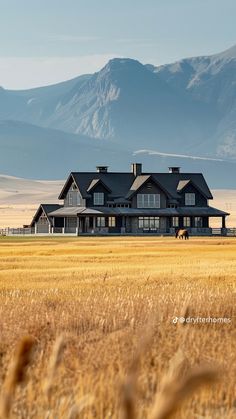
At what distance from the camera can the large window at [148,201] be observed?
372ft

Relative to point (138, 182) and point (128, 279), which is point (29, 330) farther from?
point (138, 182)

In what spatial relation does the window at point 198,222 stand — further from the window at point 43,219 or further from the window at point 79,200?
the window at point 43,219

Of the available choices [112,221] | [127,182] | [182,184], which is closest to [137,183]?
[127,182]

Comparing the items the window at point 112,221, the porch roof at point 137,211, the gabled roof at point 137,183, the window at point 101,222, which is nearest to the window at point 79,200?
the porch roof at point 137,211

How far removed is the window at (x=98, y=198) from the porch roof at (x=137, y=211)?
7.12 feet

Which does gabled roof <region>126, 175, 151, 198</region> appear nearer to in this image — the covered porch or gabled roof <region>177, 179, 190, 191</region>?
the covered porch

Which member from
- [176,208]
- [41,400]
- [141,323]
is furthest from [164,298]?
[176,208]

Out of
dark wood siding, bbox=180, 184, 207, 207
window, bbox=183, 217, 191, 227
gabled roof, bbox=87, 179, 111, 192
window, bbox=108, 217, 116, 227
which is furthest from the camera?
dark wood siding, bbox=180, 184, 207, 207

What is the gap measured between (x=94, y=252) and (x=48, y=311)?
47872 mm

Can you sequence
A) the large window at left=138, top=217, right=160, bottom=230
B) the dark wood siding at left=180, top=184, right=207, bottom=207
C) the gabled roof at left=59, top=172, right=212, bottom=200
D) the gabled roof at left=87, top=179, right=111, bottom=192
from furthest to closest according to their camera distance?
the dark wood siding at left=180, top=184, right=207, bottom=207
the gabled roof at left=59, top=172, right=212, bottom=200
the large window at left=138, top=217, right=160, bottom=230
the gabled roof at left=87, top=179, right=111, bottom=192

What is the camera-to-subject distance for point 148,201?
113625mm

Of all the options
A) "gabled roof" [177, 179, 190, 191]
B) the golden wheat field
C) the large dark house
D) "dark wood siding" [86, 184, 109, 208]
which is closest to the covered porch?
the large dark house

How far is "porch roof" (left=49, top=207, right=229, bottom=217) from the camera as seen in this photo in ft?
356

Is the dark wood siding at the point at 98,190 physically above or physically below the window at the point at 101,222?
above
